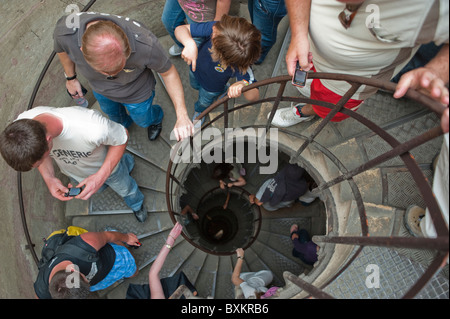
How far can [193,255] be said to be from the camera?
17.1 feet

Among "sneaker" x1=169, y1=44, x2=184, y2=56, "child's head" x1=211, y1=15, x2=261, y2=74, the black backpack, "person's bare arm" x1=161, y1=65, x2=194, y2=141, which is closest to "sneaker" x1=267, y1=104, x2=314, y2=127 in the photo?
"child's head" x1=211, y1=15, x2=261, y2=74

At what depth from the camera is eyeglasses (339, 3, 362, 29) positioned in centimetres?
193

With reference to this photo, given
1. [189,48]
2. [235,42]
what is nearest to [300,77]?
[235,42]

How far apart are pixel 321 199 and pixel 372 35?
7.54 feet

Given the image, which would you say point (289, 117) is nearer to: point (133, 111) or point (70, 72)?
point (133, 111)

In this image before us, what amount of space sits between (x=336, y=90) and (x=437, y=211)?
1.50 m

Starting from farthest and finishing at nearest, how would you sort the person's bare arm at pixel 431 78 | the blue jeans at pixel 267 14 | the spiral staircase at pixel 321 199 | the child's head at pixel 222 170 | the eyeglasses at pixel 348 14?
the child's head at pixel 222 170 < the blue jeans at pixel 267 14 < the spiral staircase at pixel 321 199 < the eyeglasses at pixel 348 14 < the person's bare arm at pixel 431 78

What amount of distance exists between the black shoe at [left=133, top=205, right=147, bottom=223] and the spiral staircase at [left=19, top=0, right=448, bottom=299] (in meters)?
0.14

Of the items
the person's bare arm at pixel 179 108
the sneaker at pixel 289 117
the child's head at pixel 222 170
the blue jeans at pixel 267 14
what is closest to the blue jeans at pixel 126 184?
the person's bare arm at pixel 179 108

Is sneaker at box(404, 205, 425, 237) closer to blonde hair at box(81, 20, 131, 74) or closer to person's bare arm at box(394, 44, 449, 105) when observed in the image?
person's bare arm at box(394, 44, 449, 105)

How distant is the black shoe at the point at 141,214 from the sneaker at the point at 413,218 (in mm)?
3559

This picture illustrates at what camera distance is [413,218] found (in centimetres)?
262

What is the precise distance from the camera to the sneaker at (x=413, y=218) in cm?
258

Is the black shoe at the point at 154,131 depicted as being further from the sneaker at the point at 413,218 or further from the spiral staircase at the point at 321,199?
the sneaker at the point at 413,218
